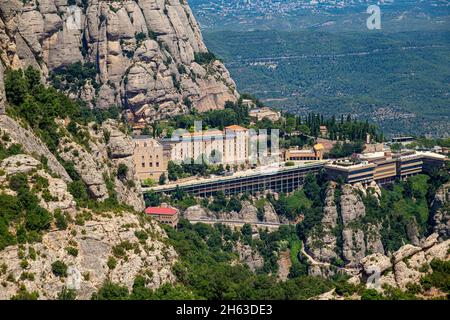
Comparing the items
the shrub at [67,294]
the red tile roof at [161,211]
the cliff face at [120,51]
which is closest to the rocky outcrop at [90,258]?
the shrub at [67,294]

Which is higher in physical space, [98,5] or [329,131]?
[98,5]

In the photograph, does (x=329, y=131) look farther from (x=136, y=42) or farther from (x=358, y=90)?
(x=358, y=90)

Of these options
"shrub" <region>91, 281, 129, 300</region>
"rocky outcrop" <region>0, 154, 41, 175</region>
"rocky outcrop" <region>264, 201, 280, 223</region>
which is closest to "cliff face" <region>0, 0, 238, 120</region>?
"rocky outcrop" <region>264, 201, 280, 223</region>

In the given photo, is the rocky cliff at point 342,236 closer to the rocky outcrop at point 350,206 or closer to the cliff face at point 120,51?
the rocky outcrop at point 350,206

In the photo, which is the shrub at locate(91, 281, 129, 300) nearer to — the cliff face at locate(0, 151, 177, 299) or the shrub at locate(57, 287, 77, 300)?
the cliff face at locate(0, 151, 177, 299)

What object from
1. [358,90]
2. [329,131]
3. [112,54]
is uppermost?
[112,54]

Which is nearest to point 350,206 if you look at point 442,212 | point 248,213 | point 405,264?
point 442,212

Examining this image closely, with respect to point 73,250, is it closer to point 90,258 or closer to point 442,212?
point 90,258
